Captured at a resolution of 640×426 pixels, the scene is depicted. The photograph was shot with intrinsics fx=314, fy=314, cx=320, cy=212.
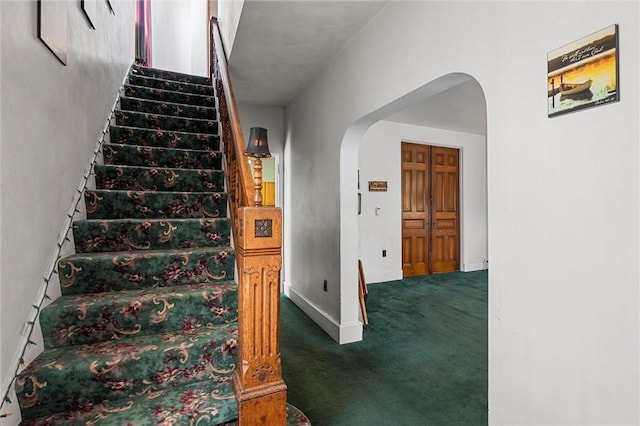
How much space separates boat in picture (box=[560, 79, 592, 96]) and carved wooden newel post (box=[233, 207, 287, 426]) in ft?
3.98

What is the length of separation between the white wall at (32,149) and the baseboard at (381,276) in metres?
4.01

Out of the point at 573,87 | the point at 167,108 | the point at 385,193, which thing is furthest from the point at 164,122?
Answer: the point at 385,193

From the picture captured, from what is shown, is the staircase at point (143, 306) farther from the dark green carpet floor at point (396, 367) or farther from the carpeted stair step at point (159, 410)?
the dark green carpet floor at point (396, 367)

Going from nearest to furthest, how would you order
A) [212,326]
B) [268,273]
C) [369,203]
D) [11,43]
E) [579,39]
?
[579,39]
[11,43]
[268,273]
[212,326]
[369,203]

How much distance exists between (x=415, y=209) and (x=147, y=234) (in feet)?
14.9

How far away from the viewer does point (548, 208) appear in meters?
1.24

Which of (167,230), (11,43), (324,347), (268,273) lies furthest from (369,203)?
(11,43)

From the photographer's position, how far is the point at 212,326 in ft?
5.78

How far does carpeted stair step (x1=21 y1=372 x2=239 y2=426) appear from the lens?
1285 mm

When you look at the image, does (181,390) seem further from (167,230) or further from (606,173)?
(606,173)

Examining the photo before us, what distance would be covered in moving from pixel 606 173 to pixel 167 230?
89.4 inches

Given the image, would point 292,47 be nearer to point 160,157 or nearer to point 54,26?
point 160,157

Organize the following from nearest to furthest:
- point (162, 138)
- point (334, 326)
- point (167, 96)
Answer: point (162, 138), point (334, 326), point (167, 96)

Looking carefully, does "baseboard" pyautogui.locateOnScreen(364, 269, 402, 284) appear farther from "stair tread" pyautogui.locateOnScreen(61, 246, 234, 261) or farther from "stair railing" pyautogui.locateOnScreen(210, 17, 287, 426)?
"stair railing" pyautogui.locateOnScreen(210, 17, 287, 426)
